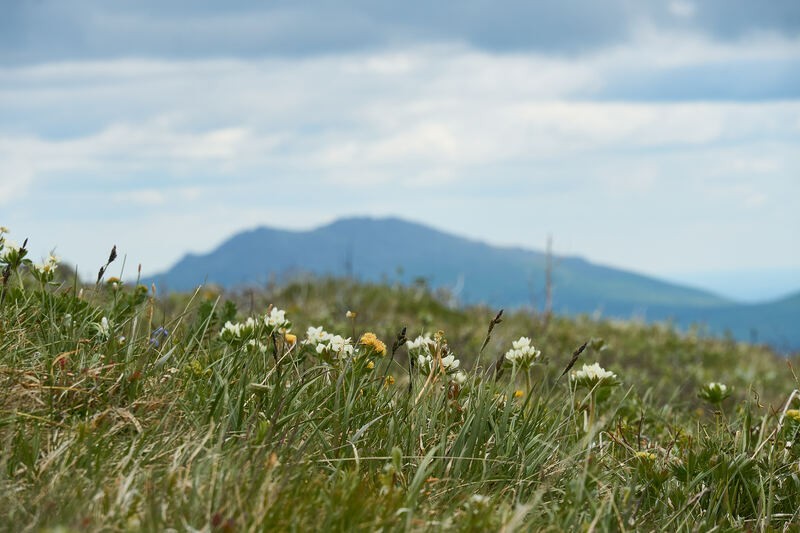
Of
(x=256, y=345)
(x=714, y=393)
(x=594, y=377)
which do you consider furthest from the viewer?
(x=714, y=393)

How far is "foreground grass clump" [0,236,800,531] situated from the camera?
107 inches

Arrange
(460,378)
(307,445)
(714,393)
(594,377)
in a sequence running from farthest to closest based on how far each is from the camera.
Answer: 1. (714,393)
2. (460,378)
3. (594,377)
4. (307,445)

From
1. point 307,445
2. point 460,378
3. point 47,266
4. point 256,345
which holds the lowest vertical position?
point 307,445

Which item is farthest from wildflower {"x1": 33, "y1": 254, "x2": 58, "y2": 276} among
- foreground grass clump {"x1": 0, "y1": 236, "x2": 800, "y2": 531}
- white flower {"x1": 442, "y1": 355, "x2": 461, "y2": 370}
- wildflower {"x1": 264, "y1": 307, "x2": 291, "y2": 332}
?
white flower {"x1": 442, "y1": 355, "x2": 461, "y2": 370}

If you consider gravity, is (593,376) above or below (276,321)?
below

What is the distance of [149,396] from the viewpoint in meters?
3.44

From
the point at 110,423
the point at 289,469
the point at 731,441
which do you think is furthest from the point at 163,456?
the point at 731,441

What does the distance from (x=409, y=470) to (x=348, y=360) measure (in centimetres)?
57

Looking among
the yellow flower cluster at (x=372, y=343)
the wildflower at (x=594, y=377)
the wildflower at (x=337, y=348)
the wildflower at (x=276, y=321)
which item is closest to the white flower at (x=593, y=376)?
the wildflower at (x=594, y=377)

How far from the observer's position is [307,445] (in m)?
3.11

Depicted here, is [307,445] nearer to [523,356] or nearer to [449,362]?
[449,362]

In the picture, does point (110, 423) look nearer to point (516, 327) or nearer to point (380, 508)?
point (380, 508)

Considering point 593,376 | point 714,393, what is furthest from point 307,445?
point 714,393

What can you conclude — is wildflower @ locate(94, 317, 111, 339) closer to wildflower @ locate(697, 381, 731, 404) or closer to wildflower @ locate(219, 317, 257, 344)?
wildflower @ locate(219, 317, 257, 344)
